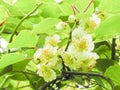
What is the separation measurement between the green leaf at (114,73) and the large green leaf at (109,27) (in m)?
0.08

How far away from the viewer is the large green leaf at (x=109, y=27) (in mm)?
399

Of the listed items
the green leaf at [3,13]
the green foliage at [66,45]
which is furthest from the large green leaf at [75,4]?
the green leaf at [3,13]

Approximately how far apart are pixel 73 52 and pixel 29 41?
0.24ft

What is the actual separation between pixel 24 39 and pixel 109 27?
13 cm

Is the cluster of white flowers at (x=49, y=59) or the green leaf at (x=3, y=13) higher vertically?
the green leaf at (x=3, y=13)

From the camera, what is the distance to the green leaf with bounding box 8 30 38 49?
446 millimetres

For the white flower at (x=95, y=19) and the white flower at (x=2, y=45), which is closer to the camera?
the white flower at (x=95, y=19)

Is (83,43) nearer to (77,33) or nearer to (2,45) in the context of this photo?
(77,33)

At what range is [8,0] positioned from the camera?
23.2 inches

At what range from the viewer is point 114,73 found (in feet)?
1.57

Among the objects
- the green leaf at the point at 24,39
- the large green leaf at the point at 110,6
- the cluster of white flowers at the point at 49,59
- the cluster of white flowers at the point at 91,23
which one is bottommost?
the cluster of white flowers at the point at 49,59

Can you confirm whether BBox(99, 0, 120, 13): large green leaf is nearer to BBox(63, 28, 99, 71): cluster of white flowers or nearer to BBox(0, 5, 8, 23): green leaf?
BBox(63, 28, 99, 71): cluster of white flowers

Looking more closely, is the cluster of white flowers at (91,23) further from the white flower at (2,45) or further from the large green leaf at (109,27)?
the white flower at (2,45)

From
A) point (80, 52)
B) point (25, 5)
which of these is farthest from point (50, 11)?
point (80, 52)
